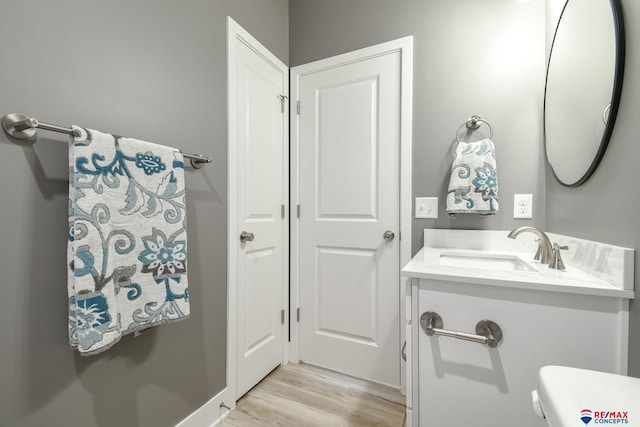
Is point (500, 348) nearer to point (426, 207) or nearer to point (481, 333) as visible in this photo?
point (481, 333)

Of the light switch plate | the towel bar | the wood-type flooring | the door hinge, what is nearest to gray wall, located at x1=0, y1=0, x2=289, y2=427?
the towel bar

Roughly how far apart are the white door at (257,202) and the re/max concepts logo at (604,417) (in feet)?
4.24

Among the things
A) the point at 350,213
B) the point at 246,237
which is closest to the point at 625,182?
the point at 350,213

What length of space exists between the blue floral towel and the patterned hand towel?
1.23 meters

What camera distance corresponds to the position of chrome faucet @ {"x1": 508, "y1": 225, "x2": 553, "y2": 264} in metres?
1.00

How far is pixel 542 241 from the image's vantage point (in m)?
1.04

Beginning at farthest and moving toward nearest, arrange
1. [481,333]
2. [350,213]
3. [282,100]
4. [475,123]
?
[282,100]
[350,213]
[475,123]
[481,333]

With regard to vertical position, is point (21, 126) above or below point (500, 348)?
above

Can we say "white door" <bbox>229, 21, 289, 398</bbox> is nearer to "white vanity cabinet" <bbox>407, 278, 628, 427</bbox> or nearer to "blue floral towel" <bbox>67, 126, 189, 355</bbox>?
"blue floral towel" <bbox>67, 126, 189, 355</bbox>

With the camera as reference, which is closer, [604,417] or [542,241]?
[604,417]

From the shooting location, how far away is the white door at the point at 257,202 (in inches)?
56.1

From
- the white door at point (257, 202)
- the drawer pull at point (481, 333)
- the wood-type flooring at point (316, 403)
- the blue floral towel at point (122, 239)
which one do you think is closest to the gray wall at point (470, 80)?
the white door at point (257, 202)

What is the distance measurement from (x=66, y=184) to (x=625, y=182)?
160 cm

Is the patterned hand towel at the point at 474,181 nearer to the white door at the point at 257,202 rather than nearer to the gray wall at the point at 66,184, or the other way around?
the white door at the point at 257,202
